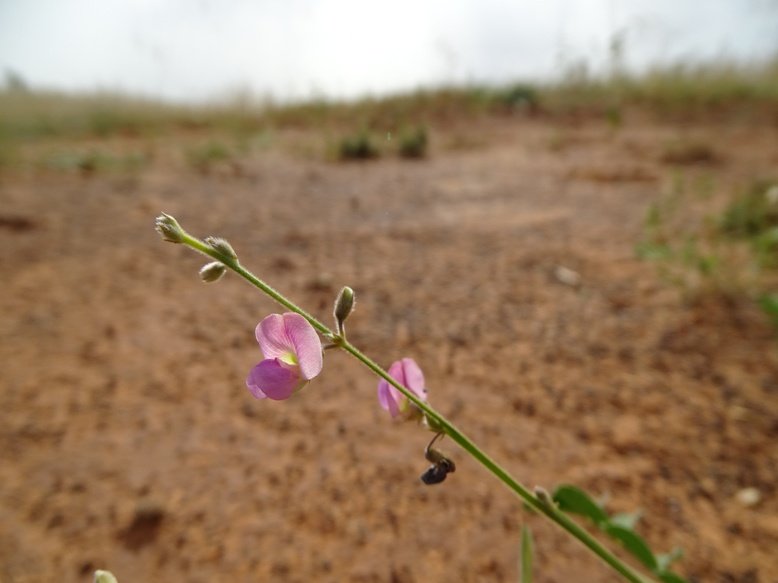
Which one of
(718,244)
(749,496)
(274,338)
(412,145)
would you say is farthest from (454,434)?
(412,145)

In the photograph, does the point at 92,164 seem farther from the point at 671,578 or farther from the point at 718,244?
the point at 671,578

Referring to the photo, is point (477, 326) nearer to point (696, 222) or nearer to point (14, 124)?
point (696, 222)

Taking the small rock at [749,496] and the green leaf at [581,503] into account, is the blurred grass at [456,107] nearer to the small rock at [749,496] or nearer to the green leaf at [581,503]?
the small rock at [749,496]

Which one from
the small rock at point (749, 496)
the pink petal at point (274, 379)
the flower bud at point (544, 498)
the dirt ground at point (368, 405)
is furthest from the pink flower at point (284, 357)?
the small rock at point (749, 496)

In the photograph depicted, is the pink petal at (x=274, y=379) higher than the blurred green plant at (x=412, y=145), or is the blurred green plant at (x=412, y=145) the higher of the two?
the pink petal at (x=274, y=379)

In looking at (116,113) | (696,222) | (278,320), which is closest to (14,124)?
(116,113)

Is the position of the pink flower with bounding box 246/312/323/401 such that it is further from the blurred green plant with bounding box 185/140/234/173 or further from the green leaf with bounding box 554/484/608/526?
the blurred green plant with bounding box 185/140/234/173
